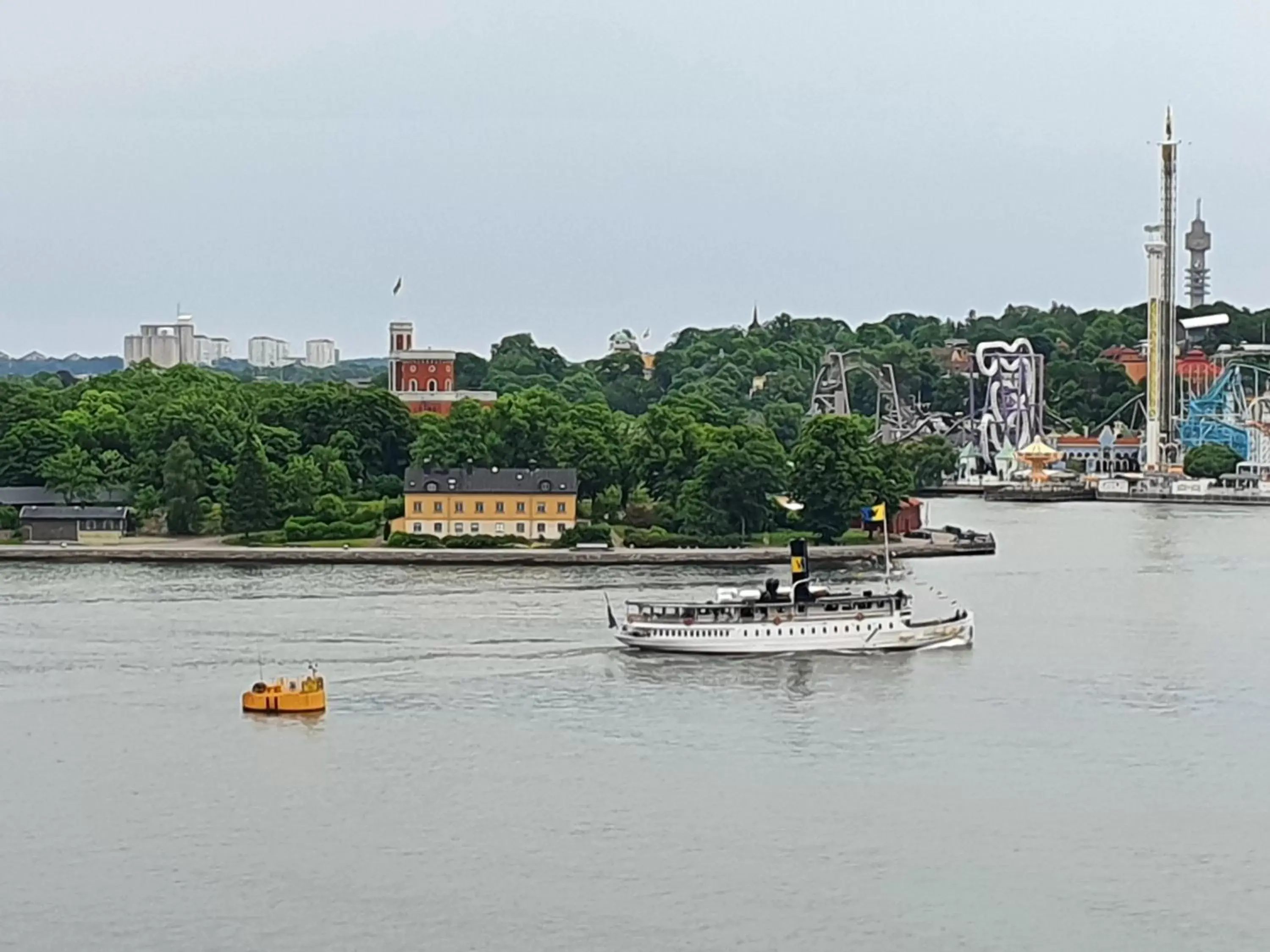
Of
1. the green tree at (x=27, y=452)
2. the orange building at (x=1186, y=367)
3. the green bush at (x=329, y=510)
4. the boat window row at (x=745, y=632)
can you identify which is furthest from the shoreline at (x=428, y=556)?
the orange building at (x=1186, y=367)

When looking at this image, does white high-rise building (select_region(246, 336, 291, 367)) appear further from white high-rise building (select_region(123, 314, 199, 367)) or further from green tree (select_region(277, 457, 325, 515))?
green tree (select_region(277, 457, 325, 515))

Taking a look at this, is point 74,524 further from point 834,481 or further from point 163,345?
point 163,345

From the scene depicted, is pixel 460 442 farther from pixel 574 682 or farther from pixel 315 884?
pixel 315 884

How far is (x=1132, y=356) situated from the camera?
6406cm

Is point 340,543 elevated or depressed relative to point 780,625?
elevated

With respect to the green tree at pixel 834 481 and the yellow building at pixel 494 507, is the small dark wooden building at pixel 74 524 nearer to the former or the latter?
the yellow building at pixel 494 507

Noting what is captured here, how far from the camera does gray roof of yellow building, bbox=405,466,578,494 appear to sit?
27.1 m

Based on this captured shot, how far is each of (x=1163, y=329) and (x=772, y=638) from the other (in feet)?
116

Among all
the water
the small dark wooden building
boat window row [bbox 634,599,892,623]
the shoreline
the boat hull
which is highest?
the small dark wooden building

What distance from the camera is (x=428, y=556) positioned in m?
25.3

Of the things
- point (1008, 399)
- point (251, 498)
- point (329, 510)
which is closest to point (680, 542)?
point (329, 510)

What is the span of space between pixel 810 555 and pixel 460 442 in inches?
228

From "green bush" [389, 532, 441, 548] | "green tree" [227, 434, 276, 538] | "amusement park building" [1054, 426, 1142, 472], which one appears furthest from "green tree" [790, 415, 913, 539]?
"amusement park building" [1054, 426, 1142, 472]

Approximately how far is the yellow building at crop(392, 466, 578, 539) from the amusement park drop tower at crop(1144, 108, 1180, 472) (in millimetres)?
25069
